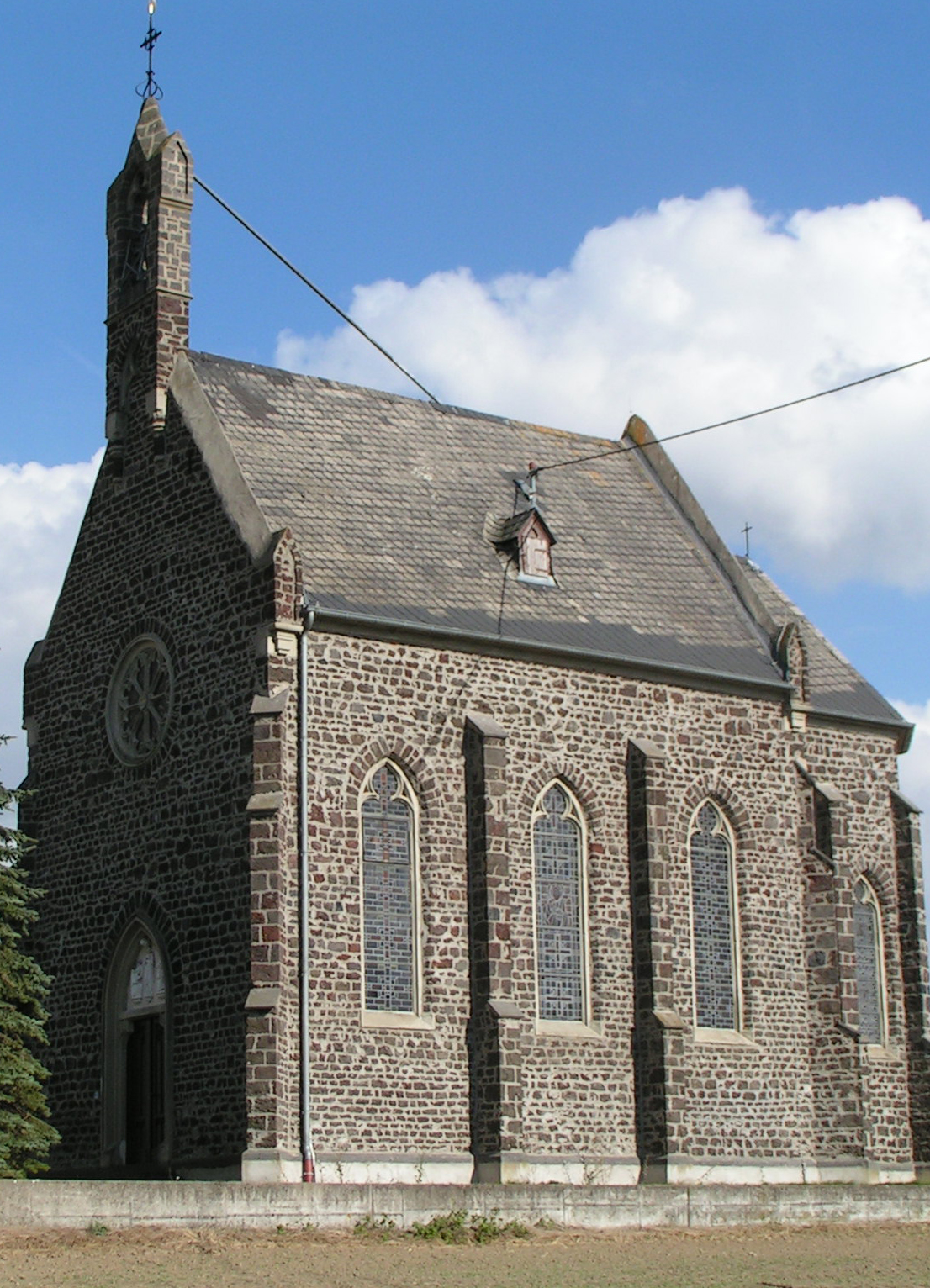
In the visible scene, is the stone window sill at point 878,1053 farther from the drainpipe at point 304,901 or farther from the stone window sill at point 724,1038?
the drainpipe at point 304,901

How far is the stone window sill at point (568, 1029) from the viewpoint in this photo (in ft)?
97.0

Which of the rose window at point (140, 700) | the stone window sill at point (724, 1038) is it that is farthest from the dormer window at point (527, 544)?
the stone window sill at point (724, 1038)

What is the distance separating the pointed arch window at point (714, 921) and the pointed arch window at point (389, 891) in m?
5.35

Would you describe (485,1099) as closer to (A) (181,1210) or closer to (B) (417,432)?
(A) (181,1210)

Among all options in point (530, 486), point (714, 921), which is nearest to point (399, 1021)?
point (714, 921)

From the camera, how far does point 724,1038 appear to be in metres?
31.6

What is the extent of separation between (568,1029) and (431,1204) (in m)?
7.62

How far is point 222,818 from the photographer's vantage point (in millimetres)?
28312

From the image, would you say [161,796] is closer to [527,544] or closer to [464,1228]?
[527,544]

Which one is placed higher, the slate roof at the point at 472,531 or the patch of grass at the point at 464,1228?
the slate roof at the point at 472,531

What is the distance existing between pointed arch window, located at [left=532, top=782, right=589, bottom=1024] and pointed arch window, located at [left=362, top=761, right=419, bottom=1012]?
7.39 ft

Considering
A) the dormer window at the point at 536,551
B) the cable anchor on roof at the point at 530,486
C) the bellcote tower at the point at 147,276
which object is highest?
the bellcote tower at the point at 147,276

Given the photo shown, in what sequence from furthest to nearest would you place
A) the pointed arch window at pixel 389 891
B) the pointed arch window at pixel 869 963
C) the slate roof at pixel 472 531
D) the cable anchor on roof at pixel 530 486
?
1. the pointed arch window at pixel 869 963
2. the cable anchor on roof at pixel 530 486
3. the slate roof at pixel 472 531
4. the pointed arch window at pixel 389 891

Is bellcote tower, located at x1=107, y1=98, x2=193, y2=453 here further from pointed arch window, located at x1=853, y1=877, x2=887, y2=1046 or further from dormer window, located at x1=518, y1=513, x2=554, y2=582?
pointed arch window, located at x1=853, y1=877, x2=887, y2=1046
